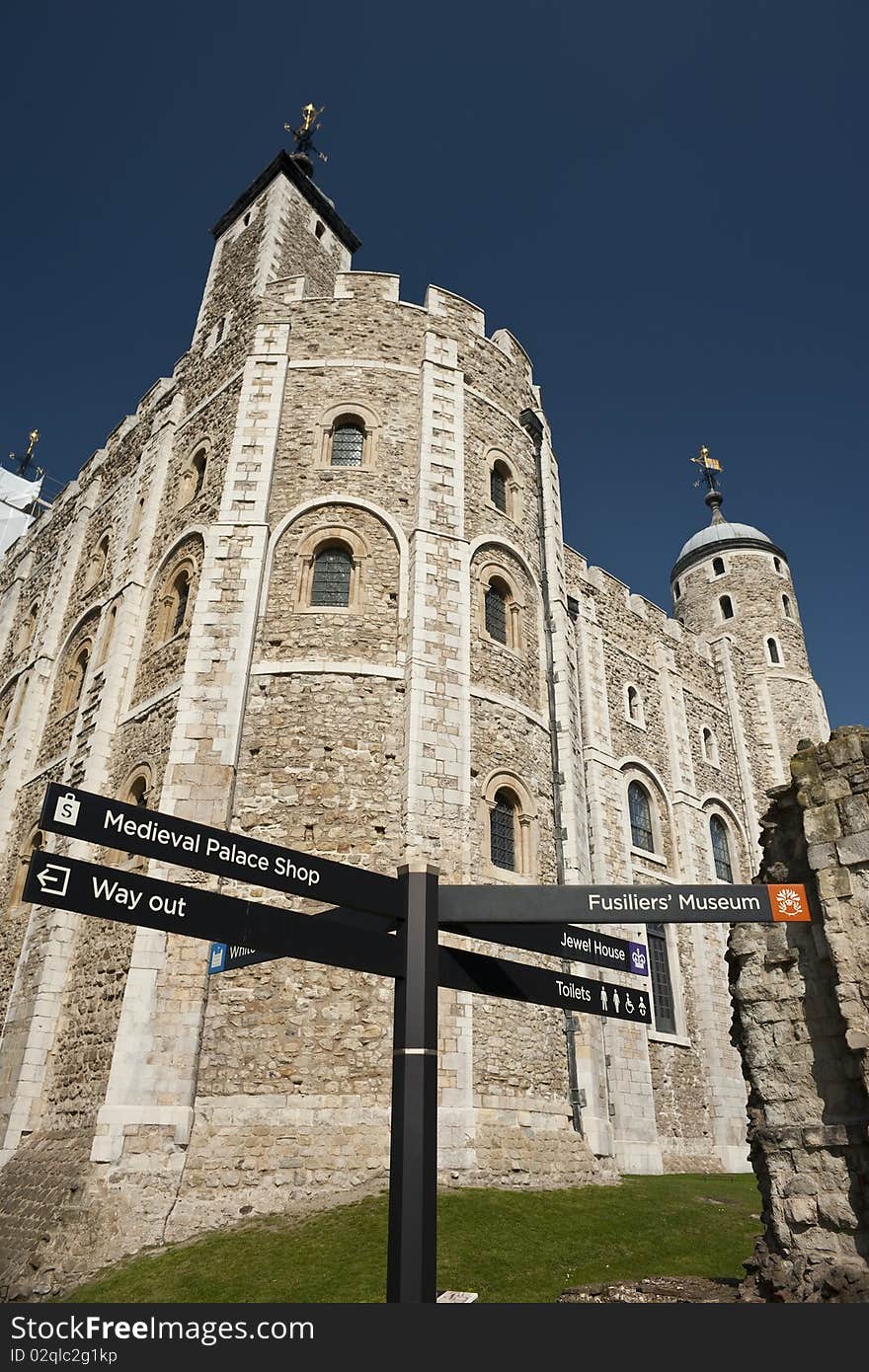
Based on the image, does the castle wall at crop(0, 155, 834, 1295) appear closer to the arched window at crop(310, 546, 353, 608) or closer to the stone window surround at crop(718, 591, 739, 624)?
the arched window at crop(310, 546, 353, 608)

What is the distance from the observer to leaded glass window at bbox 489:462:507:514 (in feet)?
58.6

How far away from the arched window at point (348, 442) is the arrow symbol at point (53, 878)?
13.4 metres

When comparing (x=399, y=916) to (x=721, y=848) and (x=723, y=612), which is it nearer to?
(x=721, y=848)

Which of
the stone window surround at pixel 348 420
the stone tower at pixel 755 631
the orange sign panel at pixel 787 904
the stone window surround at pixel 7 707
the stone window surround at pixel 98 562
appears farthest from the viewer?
the stone tower at pixel 755 631

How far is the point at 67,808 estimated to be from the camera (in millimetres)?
4137

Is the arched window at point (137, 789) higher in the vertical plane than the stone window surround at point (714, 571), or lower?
lower

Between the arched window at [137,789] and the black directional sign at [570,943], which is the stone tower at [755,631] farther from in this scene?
the black directional sign at [570,943]

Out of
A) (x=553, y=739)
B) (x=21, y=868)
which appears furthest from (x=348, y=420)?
(x=21, y=868)

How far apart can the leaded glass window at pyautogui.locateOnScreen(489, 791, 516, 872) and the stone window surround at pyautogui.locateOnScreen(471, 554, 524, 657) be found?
9.59 ft

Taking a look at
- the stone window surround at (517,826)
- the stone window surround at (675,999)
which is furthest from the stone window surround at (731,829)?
the stone window surround at (517,826)

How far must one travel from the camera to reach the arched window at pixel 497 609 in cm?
1653

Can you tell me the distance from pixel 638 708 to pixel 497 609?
9.10 m

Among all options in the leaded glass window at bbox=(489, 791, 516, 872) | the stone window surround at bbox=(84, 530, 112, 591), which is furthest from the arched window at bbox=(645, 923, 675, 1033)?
the stone window surround at bbox=(84, 530, 112, 591)

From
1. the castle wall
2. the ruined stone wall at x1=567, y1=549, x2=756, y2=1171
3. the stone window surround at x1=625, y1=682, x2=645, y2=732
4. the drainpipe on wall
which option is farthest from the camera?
the stone window surround at x1=625, y1=682, x2=645, y2=732
